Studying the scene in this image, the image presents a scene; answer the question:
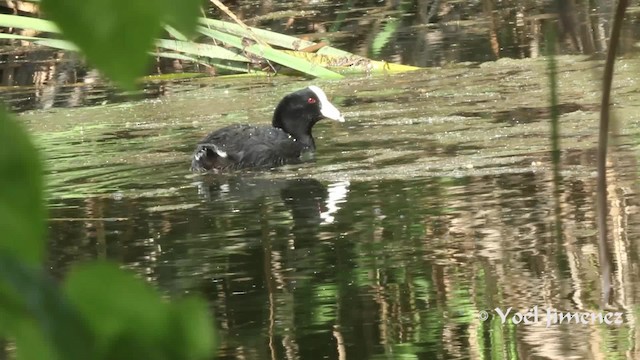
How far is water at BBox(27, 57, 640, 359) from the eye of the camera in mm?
3273

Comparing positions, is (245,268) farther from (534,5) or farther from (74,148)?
(534,5)

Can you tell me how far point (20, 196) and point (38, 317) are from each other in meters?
0.05

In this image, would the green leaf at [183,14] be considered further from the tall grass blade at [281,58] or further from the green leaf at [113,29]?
the tall grass blade at [281,58]

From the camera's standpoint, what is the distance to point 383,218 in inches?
189

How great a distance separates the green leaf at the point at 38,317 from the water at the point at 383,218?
110 cm

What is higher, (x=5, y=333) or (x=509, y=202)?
(x=5, y=333)

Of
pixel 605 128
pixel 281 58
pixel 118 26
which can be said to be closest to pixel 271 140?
pixel 281 58

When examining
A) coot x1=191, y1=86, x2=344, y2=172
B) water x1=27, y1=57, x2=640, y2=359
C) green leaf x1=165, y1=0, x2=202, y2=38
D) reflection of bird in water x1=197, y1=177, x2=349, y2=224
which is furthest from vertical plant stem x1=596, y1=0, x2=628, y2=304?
Result: coot x1=191, y1=86, x2=344, y2=172

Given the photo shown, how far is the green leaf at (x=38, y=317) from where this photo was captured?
405 mm

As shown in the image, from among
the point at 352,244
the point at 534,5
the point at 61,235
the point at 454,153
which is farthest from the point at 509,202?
the point at 534,5

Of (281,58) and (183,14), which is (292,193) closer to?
(281,58)

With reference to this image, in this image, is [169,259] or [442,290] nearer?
[442,290]

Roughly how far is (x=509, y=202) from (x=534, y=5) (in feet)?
25.0

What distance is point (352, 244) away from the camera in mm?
4414
